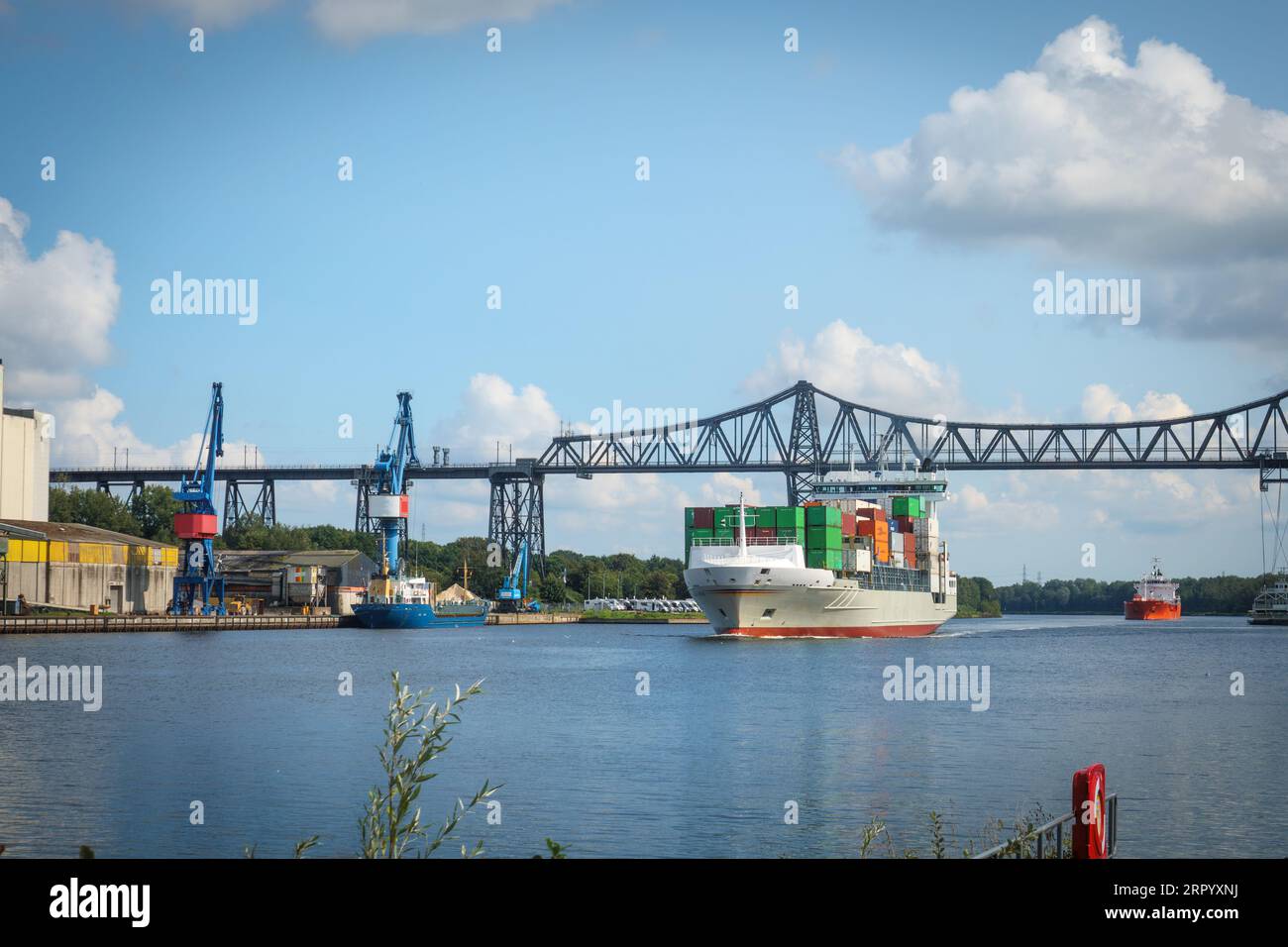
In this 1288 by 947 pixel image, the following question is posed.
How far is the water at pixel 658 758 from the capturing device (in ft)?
76.0

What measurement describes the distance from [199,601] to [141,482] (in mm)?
67764

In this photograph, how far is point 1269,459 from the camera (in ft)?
456

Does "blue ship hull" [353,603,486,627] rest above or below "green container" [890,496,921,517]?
below

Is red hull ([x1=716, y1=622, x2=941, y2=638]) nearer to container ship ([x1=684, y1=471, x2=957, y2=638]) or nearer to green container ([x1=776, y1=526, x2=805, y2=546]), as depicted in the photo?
container ship ([x1=684, y1=471, x2=957, y2=638])

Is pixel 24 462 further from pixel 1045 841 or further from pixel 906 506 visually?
pixel 1045 841

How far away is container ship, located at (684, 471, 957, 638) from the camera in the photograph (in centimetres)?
8175

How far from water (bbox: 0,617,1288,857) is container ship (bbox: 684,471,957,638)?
15.8 m

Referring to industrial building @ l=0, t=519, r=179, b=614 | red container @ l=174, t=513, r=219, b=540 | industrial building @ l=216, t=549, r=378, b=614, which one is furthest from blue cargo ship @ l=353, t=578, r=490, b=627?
industrial building @ l=0, t=519, r=179, b=614

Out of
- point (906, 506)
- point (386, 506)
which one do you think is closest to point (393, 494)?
point (386, 506)

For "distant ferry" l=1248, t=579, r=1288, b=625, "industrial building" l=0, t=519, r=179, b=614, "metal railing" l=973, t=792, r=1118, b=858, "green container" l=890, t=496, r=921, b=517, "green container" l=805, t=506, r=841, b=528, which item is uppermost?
"green container" l=890, t=496, r=921, b=517

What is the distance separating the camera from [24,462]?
11306 centimetres

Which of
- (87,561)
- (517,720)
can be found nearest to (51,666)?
(517,720)

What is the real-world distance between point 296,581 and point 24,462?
101 feet

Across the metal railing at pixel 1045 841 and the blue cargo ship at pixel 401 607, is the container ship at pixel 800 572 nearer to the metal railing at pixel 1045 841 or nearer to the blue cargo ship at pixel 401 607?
the blue cargo ship at pixel 401 607
